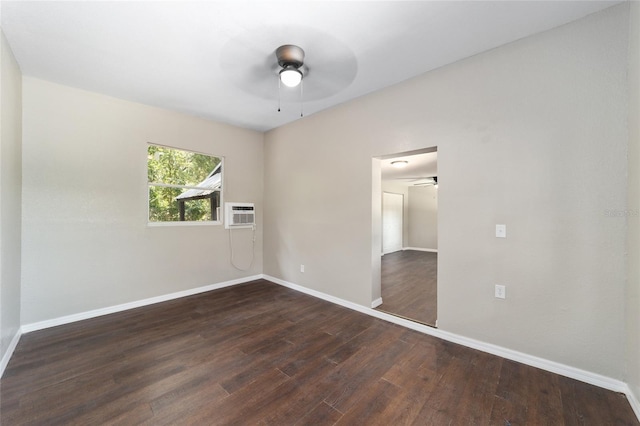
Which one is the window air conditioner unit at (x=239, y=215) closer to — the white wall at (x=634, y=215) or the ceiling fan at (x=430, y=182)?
the white wall at (x=634, y=215)

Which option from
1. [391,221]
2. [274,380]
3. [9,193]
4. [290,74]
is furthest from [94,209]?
[391,221]

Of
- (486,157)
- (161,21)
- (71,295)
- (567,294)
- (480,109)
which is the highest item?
(161,21)

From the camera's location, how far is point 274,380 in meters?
1.91

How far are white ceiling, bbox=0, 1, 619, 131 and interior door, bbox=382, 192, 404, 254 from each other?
210 inches

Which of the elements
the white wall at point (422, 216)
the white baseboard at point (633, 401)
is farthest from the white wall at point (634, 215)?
the white wall at point (422, 216)

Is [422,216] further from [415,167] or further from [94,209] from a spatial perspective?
[94,209]

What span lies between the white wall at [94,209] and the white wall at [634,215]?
14.9 ft

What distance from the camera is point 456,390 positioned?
1.80m

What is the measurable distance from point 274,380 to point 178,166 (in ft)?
10.7

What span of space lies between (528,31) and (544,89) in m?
0.49

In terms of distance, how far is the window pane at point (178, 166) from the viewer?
353cm

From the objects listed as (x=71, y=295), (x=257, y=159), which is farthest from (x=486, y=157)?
(x=71, y=295)

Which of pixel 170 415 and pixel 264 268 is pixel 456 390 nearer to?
pixel 170 415

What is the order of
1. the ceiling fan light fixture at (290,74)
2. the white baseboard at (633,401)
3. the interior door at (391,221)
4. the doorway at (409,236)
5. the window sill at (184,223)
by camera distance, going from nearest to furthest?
the white baseboard at (633,401), the ceiling fan light fixture at (290,74), the doorway at (409,236), the window sill at (184,223), the interior door at (391,221)
